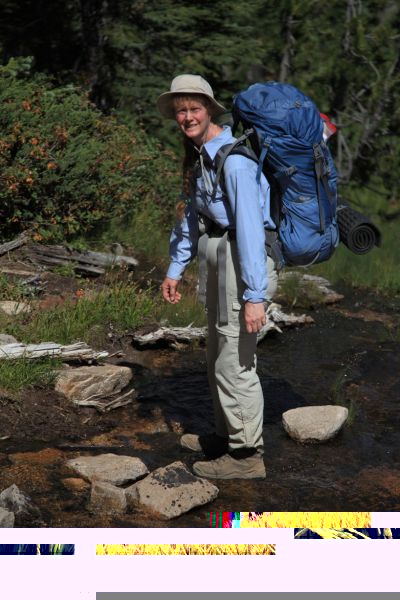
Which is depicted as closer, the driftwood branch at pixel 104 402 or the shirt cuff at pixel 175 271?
the shirt cuff at pixel 175 271

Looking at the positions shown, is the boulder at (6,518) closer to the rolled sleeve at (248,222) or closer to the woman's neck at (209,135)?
the rolled sleeve at (248,222)

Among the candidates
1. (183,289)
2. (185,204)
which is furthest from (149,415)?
(183,289)

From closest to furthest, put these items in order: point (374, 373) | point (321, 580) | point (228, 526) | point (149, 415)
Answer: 1. point (321, 580)
2. point (228, 526)
3. point (149, 415)
4. point (374, 373)

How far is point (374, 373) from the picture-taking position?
7.62m

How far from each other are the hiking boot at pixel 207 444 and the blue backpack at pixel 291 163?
1334 millimetres

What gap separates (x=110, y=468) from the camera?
534cm

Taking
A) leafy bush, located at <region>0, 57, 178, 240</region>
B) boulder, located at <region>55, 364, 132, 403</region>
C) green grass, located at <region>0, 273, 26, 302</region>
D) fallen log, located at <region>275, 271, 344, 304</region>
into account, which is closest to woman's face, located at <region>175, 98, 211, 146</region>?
boulder, located at <region>55, 364, 132, 403</region>

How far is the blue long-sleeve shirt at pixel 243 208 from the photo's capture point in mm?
4719

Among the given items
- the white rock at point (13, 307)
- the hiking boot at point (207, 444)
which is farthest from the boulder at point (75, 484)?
the white rock at point (13, 307)

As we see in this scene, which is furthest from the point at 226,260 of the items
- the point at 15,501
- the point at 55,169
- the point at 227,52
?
the point at 227,52

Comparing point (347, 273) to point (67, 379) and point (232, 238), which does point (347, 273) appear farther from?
point (232, 238)

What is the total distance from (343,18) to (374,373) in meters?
7.90

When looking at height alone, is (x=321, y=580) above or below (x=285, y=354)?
above

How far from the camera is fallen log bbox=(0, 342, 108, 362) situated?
6.59 m
